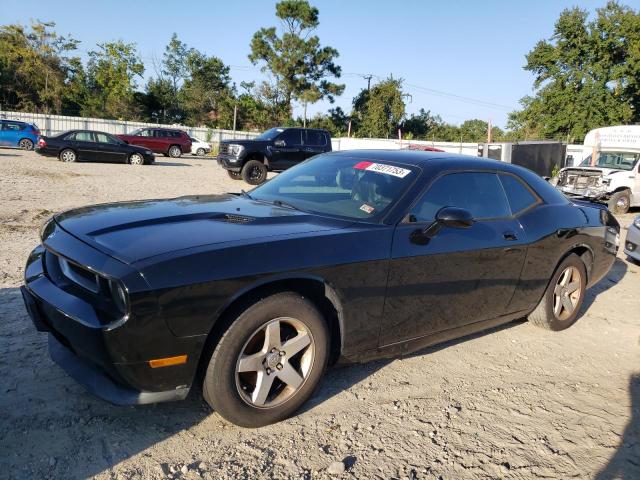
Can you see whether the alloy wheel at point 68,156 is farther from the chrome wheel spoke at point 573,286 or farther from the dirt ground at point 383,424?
the chrome wheel spoke at point 573,286

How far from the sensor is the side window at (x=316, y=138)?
16.6 meters

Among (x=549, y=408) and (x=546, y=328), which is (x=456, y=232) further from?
(x=546, y=328)

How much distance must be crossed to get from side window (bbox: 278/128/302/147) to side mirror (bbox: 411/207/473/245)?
43.1 feet

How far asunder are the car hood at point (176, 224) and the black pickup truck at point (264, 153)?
11.9m

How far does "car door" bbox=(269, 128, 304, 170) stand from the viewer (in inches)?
617

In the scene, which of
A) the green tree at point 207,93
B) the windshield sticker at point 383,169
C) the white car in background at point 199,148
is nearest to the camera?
the windshield sticker at point 383,169

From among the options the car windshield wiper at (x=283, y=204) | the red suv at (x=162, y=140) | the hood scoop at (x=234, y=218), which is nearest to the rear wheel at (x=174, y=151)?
the red suv at (x=162, y=140)

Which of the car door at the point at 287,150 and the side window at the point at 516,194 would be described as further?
the car door at the point at 287,150

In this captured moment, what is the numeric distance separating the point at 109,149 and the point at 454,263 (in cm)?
2009

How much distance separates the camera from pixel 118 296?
7.70 ft

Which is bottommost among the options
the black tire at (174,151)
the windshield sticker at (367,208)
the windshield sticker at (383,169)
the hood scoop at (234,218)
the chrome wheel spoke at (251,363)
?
the chrome wheel spoke at (251,363)

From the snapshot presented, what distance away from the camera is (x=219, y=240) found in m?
2.61

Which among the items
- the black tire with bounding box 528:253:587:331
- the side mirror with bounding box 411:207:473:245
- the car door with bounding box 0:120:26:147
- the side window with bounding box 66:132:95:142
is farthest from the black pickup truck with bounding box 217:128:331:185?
the car door with bounding box 0:120:26:147

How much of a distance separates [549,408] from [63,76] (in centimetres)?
5322
